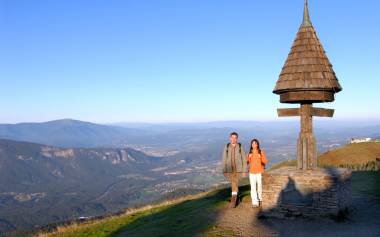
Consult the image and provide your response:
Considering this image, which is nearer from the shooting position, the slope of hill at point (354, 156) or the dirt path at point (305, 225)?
the dirt path at point (305, 225)

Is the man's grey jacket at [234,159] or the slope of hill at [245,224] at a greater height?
the man's grey jacket at [234,159]

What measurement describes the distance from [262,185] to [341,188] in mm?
2803

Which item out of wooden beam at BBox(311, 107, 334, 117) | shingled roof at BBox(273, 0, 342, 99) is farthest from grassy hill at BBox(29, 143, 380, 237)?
shingled roof at BBox(273, 0, 342, 99)

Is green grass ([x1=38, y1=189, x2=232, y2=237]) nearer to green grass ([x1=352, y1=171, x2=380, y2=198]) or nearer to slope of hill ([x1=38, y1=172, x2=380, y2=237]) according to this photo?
slope of hill ([x1=38, y1=172, x2=380, y2=237])

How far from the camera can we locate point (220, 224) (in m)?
13.9

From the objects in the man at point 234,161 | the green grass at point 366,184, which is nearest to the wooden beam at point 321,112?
the man at point 234,161

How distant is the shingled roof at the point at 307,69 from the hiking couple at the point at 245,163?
2.45m

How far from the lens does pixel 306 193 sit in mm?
13484

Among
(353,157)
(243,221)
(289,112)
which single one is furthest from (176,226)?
(353,157)

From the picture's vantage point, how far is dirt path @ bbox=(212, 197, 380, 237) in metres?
12.1

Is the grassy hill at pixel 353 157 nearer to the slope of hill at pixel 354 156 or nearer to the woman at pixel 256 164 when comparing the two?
the slope of hill at pixel 354 156

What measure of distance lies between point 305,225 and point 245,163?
349 cm

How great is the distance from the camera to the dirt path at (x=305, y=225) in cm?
1212

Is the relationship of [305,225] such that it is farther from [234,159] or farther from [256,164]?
[234,159]
